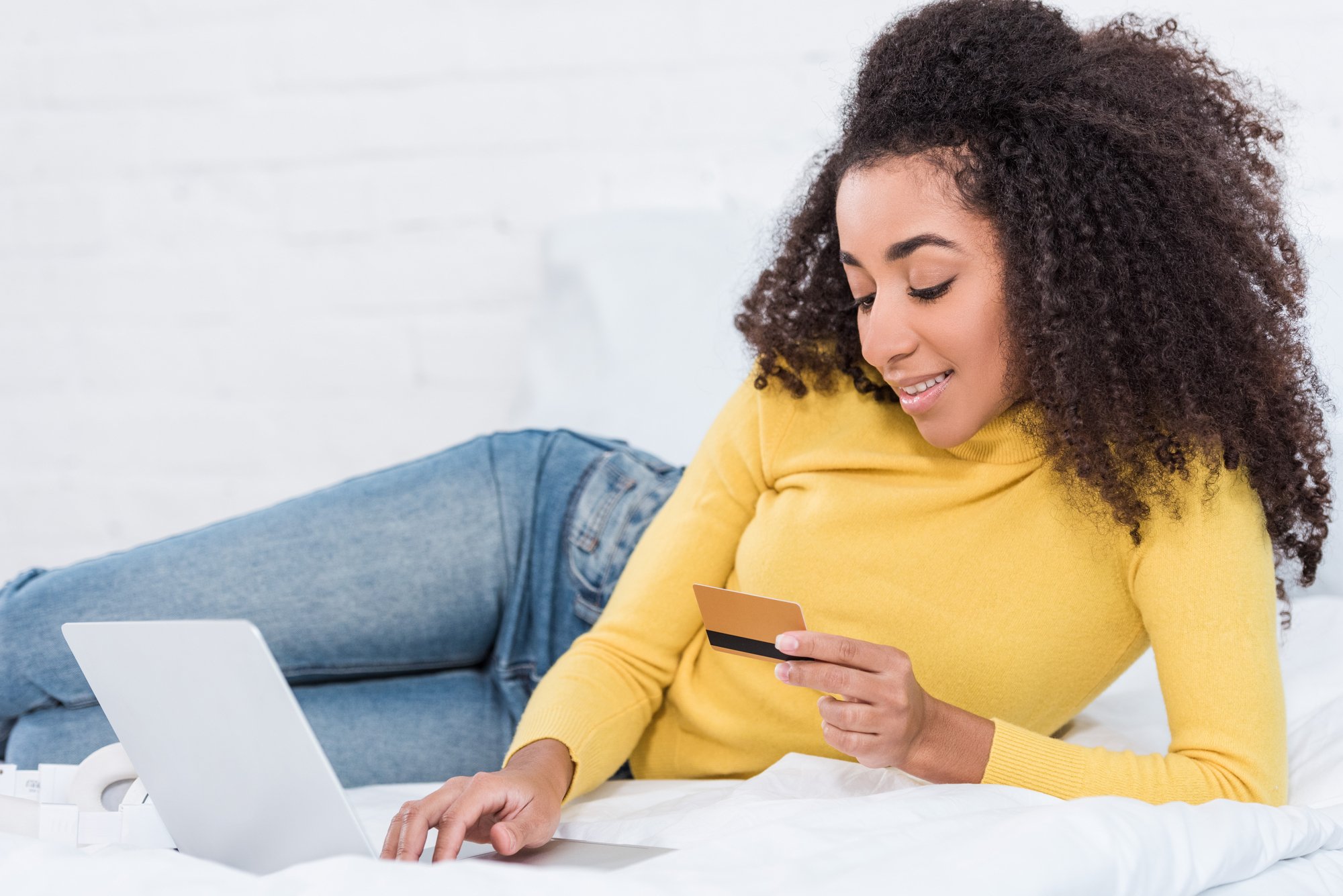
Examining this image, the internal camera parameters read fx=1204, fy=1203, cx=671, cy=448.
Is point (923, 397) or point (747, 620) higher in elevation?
point (923, 397)

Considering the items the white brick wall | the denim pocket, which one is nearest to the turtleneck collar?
the denim pocket

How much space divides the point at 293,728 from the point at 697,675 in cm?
54

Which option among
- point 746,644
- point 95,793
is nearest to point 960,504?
point 746,644

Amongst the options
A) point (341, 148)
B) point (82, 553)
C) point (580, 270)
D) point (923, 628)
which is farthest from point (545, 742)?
point (82, 553)

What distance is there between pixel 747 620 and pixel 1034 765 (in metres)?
0.24

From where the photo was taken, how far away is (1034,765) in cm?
84

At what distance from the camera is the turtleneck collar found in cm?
96

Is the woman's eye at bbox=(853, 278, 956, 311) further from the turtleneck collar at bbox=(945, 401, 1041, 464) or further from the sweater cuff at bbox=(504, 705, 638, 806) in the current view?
the sweater cuff at bbox=(504, 705, 638, 806)

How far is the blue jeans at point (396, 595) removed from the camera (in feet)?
3.70

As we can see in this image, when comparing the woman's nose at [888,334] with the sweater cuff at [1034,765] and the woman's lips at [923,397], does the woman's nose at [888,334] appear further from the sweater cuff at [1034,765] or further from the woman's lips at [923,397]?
the sweater cuff at [1034,765]

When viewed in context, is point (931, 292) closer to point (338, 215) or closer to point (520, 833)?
point (520, 833)

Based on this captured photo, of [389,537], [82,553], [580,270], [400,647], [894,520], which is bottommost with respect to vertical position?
[82,553]

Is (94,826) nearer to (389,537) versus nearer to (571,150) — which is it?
(389,537)

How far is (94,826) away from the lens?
2.57 ft
